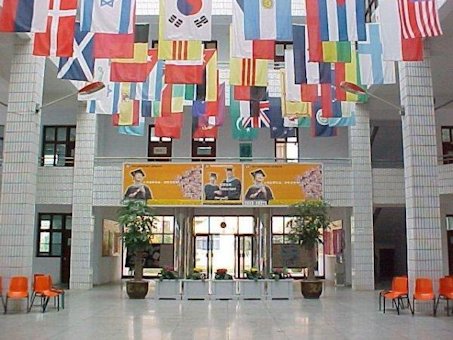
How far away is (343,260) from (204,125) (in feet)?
31.0

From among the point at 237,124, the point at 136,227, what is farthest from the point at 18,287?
the point at 237,124

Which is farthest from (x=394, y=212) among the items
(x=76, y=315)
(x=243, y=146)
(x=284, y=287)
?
(x=76, y=315)

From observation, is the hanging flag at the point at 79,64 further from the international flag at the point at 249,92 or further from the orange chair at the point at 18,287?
the orange chair at the point at 18,287

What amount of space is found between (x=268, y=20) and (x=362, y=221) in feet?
38.6

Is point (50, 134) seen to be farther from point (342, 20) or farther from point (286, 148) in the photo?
point (342, 20)

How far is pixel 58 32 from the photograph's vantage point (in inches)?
502

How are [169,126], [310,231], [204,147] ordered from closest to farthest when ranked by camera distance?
1. [169,126]
2. [310,231]
3. [204,147]

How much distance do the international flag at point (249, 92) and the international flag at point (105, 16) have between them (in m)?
5.25

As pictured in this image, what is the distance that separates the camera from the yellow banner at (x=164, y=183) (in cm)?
2211

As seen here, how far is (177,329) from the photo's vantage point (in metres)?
11.8

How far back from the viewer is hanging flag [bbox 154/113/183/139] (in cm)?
1866

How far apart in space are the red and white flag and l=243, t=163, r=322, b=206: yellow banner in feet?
35.4

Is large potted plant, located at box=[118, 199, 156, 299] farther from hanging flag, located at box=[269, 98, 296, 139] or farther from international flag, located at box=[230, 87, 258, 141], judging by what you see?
hanging flag, located at box=[269, 98, 296, 139]

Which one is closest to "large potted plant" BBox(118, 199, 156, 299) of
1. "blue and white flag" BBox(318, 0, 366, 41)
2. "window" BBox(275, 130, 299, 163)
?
"blue and white flag" BBox(318, 0, 366, 41)
